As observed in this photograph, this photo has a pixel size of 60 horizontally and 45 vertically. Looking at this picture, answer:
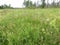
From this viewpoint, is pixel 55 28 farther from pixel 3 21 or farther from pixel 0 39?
pixel 3 21

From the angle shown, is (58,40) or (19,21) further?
(19,21)

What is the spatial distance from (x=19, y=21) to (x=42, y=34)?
1.44 metres

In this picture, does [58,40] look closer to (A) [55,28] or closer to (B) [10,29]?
(A) [55,28]

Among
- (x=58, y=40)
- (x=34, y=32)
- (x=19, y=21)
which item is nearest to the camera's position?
(x=58, y=40)

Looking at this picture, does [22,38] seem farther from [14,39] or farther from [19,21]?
[19,21]

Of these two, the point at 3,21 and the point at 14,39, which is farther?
the point at 3,21

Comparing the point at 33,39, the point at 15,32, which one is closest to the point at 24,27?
the point at 15,32

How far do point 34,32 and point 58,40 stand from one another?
0.77m

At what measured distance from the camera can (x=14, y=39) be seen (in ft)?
18.5

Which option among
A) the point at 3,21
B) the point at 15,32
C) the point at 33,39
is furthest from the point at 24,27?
the point at 3,21

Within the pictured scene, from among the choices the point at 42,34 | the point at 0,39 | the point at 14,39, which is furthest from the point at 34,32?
the point at 0,39

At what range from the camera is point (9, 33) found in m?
5.93

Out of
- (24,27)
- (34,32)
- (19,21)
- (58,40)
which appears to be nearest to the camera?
(58,40)

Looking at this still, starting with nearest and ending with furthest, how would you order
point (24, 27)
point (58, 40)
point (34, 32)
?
point (58, 40)
point (34, 32)
point (24, 27)
